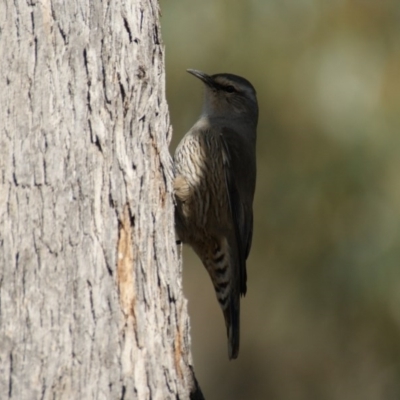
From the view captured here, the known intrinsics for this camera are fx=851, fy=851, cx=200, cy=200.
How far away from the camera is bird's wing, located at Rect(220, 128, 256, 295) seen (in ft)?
14.9

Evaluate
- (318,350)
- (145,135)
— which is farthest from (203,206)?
(318,350)

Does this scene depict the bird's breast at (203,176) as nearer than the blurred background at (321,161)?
Yes

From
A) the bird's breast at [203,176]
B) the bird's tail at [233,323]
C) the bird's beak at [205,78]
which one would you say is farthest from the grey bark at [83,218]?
the bird's beak at [205,78]

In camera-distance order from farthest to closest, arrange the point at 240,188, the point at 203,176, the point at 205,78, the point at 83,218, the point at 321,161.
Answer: the point at 321,161 < the point at 205,78 < the point at 240,188 < the point at 203,176 < the point at 83,218

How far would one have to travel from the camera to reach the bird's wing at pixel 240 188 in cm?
455

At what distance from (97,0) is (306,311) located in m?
4.09

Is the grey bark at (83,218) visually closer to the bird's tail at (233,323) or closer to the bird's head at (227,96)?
the bird's tail at (233,323)

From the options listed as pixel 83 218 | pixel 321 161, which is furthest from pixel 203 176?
pixel 83 218

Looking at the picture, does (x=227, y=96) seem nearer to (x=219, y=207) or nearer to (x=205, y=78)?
(x=205, y=78)

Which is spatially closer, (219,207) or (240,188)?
(219,207)

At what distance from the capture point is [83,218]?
2.48m

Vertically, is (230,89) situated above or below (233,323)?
above

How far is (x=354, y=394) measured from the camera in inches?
259

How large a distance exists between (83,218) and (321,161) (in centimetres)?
391
